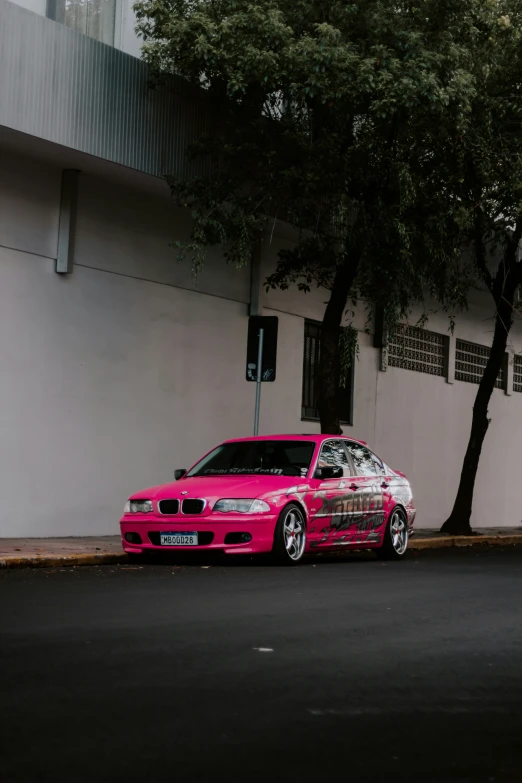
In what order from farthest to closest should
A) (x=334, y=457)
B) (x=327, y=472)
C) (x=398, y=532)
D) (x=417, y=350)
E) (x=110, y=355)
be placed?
(x=417, y=350)
(x=110, y=355)
(x=398, y=532)
(x=334, y=457)
(x=327, y=472)

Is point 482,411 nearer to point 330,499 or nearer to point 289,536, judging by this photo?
point 330,499

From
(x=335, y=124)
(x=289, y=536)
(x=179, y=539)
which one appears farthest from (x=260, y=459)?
(x=335, y=124)

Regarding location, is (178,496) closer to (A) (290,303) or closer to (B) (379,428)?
(A) (290,303)

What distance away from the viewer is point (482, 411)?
78.8ft

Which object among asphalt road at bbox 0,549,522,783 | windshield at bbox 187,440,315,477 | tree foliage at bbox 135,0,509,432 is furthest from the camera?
tree foliage at bbox 135,0,509,432

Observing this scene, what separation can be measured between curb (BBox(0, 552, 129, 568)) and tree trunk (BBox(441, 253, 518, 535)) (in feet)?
33.9

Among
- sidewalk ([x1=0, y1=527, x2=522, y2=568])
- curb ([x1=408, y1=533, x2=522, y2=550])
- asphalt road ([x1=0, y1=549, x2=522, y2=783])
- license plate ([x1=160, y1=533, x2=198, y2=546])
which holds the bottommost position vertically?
curb ([x1=408, y1=533, x2=522, y2=550])

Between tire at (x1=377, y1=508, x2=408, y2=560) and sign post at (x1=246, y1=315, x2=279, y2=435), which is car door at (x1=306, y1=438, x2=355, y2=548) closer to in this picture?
tire at (x1=377, y1=508, x2=408, y2=560)

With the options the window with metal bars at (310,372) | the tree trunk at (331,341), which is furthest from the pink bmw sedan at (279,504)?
the window with metal bars at (310,372)

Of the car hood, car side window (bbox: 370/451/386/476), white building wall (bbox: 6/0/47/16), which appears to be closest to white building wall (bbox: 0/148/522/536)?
white building wall (bbox: 6/0/47/16)

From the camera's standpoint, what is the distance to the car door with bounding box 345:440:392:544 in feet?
51.7

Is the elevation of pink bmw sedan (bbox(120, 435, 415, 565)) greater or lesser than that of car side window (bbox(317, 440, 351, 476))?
lesser

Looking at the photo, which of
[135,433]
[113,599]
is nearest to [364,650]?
[113,599]

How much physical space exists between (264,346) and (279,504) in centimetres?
383
